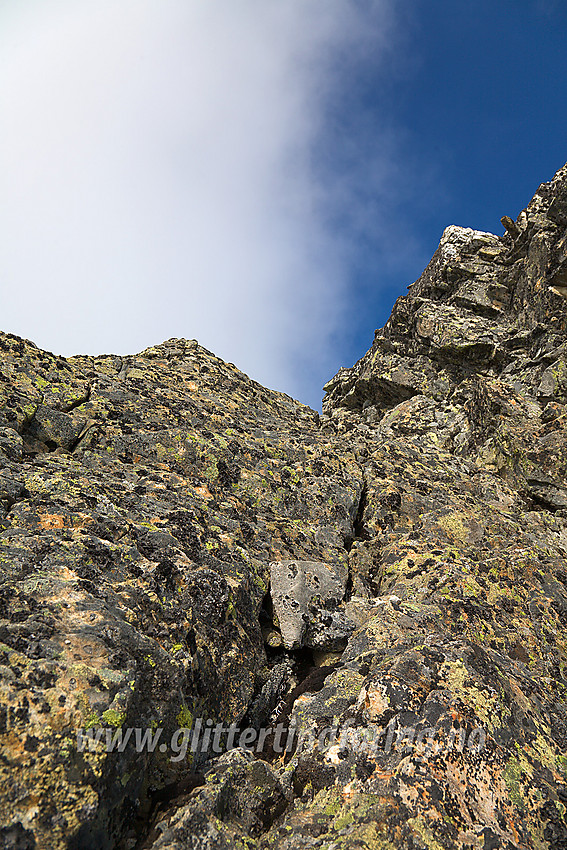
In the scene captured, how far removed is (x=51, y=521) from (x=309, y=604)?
721cm

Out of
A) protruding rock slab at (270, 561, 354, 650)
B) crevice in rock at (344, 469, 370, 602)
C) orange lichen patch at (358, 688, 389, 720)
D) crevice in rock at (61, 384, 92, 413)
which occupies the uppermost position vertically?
crevice in rock at (61, 384, 92, 413)

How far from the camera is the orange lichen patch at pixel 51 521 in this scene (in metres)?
10.9

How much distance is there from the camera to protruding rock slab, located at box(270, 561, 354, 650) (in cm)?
1270

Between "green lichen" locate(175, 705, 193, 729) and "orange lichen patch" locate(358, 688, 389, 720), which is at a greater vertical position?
"orange lichen patch" locate(358, 688, 389, 720)

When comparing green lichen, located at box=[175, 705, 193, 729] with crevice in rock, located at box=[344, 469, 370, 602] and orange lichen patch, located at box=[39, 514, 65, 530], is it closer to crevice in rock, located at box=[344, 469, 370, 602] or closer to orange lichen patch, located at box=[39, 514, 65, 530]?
orange lichen patch, located at box=[39, 514, 65, 530]

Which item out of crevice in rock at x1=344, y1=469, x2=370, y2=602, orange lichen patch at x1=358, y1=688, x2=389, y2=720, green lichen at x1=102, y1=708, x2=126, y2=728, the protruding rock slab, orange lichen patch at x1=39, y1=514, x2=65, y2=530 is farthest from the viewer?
crevice in rock at x1=344, y1=469, x2=370, y2=602

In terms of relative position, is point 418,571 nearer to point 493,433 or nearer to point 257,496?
point 257,496

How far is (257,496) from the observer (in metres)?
17.5

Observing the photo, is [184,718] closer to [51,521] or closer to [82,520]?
[82,520]

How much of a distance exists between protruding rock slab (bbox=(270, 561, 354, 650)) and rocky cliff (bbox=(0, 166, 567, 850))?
72 mm

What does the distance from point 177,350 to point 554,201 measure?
2989 centimetres

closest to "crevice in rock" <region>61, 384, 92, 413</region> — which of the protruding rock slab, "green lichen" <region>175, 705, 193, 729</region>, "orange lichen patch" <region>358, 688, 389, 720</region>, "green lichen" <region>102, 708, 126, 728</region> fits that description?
the protruding rock slab

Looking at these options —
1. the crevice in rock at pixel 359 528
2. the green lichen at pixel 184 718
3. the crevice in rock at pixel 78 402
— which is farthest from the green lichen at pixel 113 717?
the crevice in rock at pixel 78 402

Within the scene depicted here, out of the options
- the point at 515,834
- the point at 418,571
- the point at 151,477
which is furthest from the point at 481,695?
the point at 151,477
